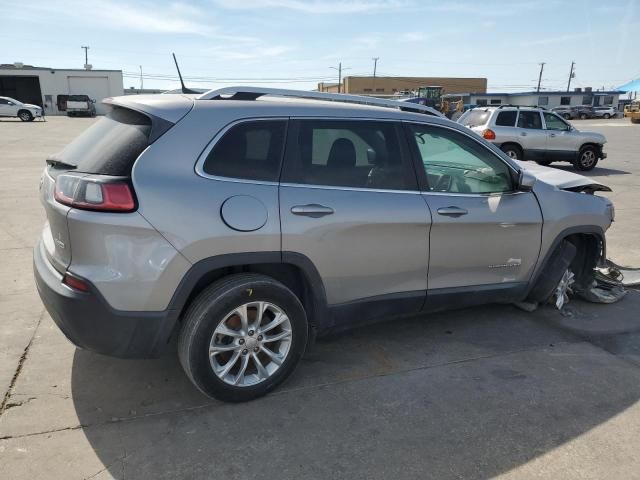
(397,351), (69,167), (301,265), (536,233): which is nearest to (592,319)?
(536,233)

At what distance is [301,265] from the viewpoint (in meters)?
3.06

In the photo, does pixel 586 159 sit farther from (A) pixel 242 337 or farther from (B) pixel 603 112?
(B) pixel 603 112

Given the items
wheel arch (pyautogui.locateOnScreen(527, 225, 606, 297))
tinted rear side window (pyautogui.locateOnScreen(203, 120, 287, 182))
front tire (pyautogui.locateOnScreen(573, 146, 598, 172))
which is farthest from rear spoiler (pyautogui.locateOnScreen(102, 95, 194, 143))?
front tire (pyautogui.locateOnScreen(573, 146, 598, 172))

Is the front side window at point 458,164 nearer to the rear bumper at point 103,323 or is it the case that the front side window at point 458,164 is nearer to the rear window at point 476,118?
the rear bumper at point 103,323

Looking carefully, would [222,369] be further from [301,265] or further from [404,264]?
[404,264]

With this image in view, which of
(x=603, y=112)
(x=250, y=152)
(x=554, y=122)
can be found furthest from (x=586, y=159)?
(x=603, y=112)

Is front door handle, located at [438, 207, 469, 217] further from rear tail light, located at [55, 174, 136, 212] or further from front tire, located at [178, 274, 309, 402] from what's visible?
rear tail light, located at [55, 174, 136, 212]

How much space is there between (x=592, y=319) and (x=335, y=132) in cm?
288

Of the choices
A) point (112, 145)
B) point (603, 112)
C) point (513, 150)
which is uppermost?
point (603, 112)

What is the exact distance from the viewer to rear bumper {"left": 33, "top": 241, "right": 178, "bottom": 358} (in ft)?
8.64

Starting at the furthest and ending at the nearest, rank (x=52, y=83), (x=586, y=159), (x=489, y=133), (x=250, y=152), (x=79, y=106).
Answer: (x=52, y=83), (x=79, y=106), (x=586, y=159), (x=489, y=133), (x=250, y=152)

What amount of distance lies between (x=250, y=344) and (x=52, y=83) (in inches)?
2501

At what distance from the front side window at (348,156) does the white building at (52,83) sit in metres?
59.0

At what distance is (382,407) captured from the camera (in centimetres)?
303
